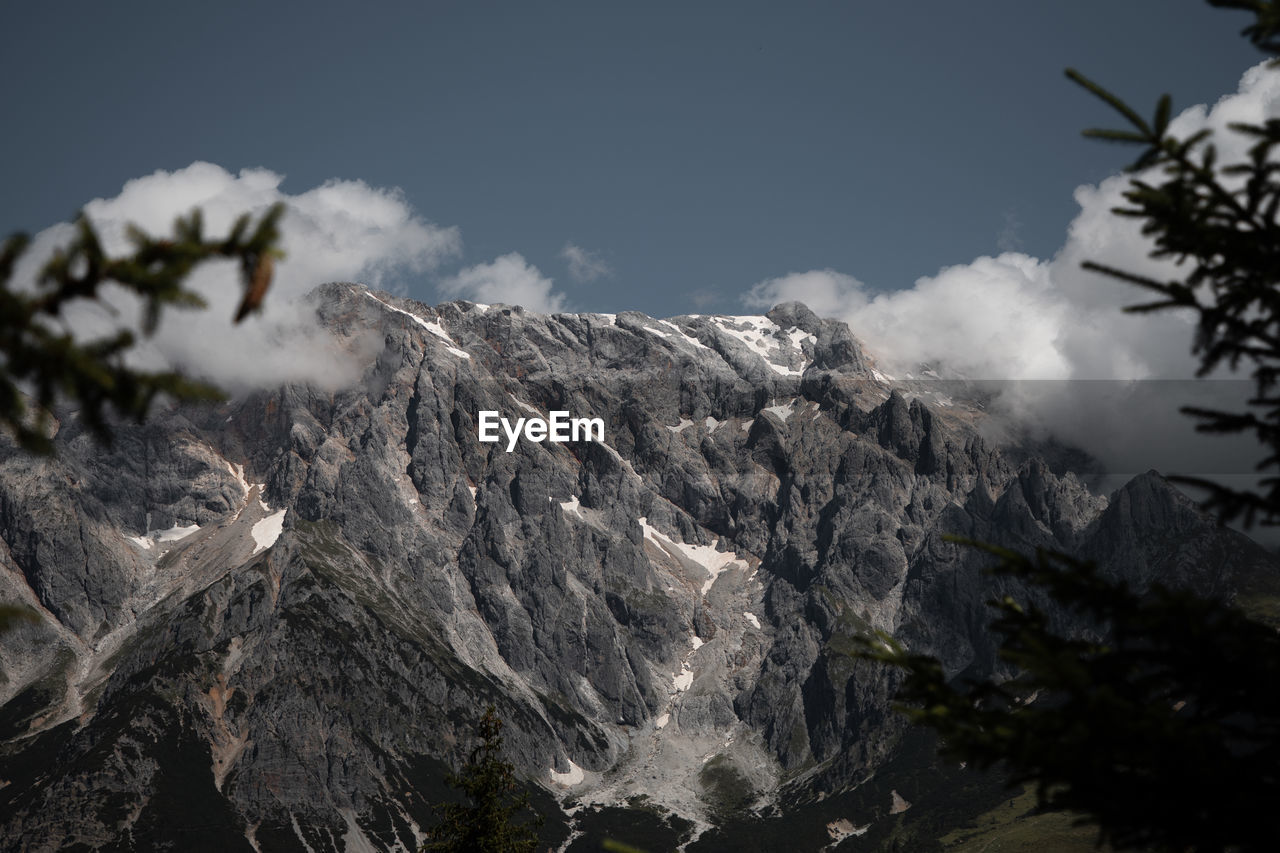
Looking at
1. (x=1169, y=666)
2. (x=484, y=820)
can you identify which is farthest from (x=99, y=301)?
(x=484, y=820)

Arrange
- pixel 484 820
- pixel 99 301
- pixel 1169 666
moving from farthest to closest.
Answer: pixel 484 820, pixel 1169 666, pixel 99 301

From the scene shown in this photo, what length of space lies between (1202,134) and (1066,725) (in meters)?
7.29

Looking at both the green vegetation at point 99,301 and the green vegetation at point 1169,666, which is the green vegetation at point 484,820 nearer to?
the green vegetation at point 1169,666

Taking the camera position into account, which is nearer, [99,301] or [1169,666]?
[99,301]

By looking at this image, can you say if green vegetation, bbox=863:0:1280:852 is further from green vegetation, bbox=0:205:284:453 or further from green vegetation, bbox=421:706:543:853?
green vegetation, bbox=421:706:543:853

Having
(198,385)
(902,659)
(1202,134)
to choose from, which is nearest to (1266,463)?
→ (1202,134)

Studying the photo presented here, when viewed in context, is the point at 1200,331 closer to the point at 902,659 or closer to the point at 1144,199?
the point at 1144,199

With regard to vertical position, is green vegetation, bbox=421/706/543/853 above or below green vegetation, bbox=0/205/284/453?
below

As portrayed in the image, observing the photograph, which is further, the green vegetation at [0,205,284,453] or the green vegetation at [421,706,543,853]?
the green vegetation at [421,706,543,853]

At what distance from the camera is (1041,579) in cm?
1266

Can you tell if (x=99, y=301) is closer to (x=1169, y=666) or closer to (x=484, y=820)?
(x=1169, y=666)

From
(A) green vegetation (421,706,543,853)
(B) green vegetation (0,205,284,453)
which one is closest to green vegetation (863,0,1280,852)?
(B) green vegetation (0,205,284,453)

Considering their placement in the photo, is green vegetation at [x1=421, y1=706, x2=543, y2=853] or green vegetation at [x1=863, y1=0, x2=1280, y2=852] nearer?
green vegetation at [x1=863, y1=0, x2=1280, y2=852]

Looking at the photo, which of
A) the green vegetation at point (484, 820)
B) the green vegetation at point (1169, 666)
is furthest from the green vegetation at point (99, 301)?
the green vegetation at point (484, 820)
